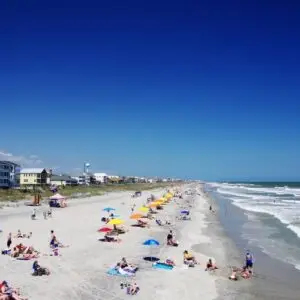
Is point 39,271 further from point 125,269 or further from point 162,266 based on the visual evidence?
point 162,266

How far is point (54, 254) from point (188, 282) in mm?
8428

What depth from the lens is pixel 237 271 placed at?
22.0m

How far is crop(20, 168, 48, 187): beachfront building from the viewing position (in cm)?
11025

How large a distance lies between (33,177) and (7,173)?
22822 millimetres

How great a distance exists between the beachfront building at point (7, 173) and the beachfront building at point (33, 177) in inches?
643

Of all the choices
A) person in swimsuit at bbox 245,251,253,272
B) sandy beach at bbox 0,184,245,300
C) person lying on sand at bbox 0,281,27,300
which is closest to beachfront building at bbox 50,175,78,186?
sandy beach at bbox 0,184,245,300

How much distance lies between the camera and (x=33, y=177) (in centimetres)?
11100

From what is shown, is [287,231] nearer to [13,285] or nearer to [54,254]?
[54,254]

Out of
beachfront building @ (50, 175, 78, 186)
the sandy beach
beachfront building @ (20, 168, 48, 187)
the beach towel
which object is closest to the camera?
the sandy beach

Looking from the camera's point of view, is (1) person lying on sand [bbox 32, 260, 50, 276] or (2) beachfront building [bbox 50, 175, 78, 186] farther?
(2) beachfront building [bbox 50, 175, 78, 186]

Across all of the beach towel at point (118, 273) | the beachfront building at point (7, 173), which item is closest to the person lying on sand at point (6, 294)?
the beach towel at point (118, 273)

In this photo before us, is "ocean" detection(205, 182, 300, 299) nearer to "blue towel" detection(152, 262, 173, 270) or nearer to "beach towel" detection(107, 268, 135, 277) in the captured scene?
"blue towel" detection(152, 262, 173, 270)

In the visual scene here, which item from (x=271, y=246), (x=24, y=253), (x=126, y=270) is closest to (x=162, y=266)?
(x=126, y=270)

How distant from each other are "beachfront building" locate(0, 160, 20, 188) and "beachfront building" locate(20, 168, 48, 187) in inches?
643
